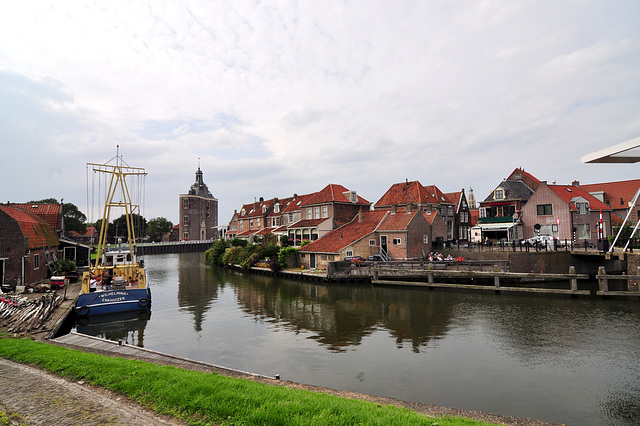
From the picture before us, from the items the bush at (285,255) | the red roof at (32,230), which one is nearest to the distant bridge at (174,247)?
the red roof at (32,230)

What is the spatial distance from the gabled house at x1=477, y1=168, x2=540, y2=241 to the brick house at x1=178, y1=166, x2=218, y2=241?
82904 millimetres

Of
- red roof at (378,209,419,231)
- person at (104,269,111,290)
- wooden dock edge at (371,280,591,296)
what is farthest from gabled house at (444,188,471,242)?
person at (104,269,111,290)

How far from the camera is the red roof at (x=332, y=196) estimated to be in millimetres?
52606

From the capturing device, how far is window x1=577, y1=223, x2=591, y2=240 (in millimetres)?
43844

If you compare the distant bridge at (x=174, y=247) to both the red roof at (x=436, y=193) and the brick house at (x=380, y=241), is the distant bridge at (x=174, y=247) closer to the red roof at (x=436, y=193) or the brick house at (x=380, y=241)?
the brick house at (x=380, y=241)

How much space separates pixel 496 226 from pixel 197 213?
95295mm

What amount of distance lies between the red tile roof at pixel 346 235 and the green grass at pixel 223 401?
102 feet

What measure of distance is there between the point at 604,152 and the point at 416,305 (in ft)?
52.4

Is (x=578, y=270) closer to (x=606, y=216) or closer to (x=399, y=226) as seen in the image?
(x=606, y=216)

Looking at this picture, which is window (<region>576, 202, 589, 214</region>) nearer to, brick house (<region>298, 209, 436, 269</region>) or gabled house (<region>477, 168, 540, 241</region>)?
gabled house (<region>477, 168, 540, 241</region>)

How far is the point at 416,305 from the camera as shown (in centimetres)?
2633

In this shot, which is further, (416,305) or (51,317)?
(416,305)

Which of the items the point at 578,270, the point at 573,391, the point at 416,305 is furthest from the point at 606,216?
the point at 573,391

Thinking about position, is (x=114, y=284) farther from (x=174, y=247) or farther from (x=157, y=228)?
(x=157, y=228)
